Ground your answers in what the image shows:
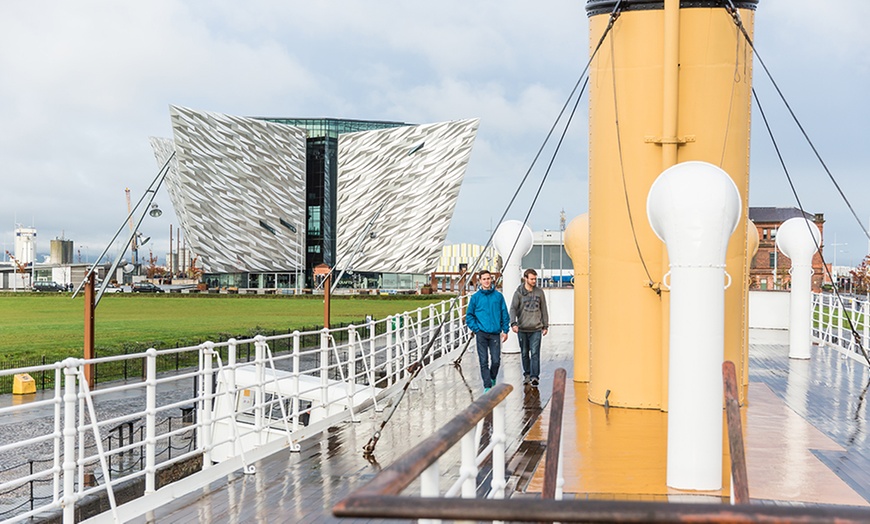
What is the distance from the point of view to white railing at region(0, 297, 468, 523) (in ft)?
17.8

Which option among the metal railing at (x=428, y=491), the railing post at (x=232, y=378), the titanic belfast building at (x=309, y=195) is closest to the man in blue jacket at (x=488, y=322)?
the railing post at (x=232, y=378)

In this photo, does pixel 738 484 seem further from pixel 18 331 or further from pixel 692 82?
pixel 18 331

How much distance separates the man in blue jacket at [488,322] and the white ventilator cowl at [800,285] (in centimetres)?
696

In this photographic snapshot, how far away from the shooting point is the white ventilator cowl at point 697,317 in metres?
5.99

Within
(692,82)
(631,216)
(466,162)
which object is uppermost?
(466,162)

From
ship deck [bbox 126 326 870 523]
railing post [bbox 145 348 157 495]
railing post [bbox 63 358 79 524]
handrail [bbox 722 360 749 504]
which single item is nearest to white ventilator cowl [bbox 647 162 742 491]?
ship deck [bbox 126 326 870 523]

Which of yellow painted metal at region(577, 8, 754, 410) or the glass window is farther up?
the glass window

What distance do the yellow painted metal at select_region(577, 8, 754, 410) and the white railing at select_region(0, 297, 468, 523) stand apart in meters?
2.23

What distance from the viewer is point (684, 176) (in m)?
6.32

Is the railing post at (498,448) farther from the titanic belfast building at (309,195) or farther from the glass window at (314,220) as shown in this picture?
the glass window at (314,220)

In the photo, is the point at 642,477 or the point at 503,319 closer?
the point at 642,477

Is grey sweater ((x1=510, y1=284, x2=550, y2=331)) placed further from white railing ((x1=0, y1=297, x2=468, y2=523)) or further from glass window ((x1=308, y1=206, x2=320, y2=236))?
glass window ((x1=308, y1=206, x2=320, y2=236))

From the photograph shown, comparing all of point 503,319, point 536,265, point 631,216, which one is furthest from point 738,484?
point 536,265

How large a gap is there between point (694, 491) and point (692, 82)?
4528mm
